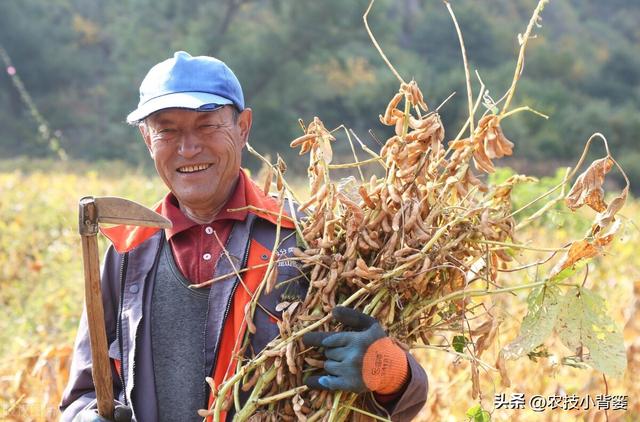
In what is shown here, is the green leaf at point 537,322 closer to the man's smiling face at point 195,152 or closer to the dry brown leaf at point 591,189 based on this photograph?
the dry brown leaf at point 591,189

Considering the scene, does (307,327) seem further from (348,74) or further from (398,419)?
(348,74)

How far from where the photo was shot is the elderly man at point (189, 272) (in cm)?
212

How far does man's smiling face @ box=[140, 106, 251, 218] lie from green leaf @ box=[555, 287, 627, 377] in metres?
0.94

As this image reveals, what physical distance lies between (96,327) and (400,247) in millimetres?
739

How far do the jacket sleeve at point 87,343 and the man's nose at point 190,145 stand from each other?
0.35 m

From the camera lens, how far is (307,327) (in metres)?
1.99

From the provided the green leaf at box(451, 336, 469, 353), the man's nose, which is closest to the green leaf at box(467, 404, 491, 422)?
the green leaf at box(451, 336, 469, 353)

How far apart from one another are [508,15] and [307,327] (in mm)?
44103

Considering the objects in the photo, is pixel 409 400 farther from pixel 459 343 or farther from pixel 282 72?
pixel 282 72

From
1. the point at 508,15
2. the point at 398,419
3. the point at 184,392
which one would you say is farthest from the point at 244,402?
the point at 508,15

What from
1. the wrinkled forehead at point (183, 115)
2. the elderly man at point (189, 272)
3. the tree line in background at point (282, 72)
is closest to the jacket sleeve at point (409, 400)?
the elderly man at point (189, 272)

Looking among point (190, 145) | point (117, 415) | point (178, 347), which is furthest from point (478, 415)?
point (190, 145)

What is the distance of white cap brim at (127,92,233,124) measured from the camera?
6.92 ft

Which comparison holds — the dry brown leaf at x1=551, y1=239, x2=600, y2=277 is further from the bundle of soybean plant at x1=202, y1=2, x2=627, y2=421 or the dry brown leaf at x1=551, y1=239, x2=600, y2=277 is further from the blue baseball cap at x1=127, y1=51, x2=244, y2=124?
the blue baseball cap at x1=127, y1=51, x2=244, y2=124
